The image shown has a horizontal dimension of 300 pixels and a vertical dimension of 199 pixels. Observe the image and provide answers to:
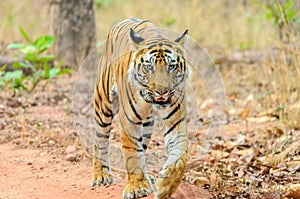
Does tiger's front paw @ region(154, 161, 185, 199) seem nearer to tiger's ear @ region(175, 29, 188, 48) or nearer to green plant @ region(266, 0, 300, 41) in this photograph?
tiger's ear @ region(175, 29, 188, 48)

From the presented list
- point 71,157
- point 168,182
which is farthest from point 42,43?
point 168,182

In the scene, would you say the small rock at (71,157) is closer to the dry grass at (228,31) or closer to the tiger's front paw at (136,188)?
the tiger's front paw at (136,188)

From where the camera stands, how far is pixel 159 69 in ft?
13.0

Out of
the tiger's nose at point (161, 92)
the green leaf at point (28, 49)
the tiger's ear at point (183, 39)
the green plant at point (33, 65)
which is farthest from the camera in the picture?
the green leaf at point (28, 49)

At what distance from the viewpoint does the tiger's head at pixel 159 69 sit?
3.94 m

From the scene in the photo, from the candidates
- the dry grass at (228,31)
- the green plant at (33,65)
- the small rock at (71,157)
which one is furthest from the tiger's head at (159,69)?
the green plant at (33,65)

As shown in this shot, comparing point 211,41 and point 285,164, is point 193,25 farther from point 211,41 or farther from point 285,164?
point 285,164

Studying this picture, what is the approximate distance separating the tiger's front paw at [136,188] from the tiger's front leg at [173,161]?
22cm

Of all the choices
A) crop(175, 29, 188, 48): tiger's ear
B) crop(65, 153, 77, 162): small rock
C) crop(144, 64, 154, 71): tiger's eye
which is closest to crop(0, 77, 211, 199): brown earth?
crop(65, 153, 77, 162): small rock

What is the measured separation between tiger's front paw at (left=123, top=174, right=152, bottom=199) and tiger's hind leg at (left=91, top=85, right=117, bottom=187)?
54 cm

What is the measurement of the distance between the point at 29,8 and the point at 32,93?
18.8ft

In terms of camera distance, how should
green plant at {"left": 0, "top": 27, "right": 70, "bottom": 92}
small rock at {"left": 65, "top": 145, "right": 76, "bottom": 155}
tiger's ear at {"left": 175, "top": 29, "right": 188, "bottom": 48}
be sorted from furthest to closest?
green plant at {"left": 0, "top": 27, "right": 70, "bottom": 92} < small rock at {"left": 65, "top": 145, "right": 76, "bottom": 155} < tiger's ear at {"left": 175, "top": 29, "right": 188, "bottom": 48}

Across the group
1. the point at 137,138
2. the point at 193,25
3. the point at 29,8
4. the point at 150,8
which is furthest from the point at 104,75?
the point at 29,8

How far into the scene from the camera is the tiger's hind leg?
480cm
